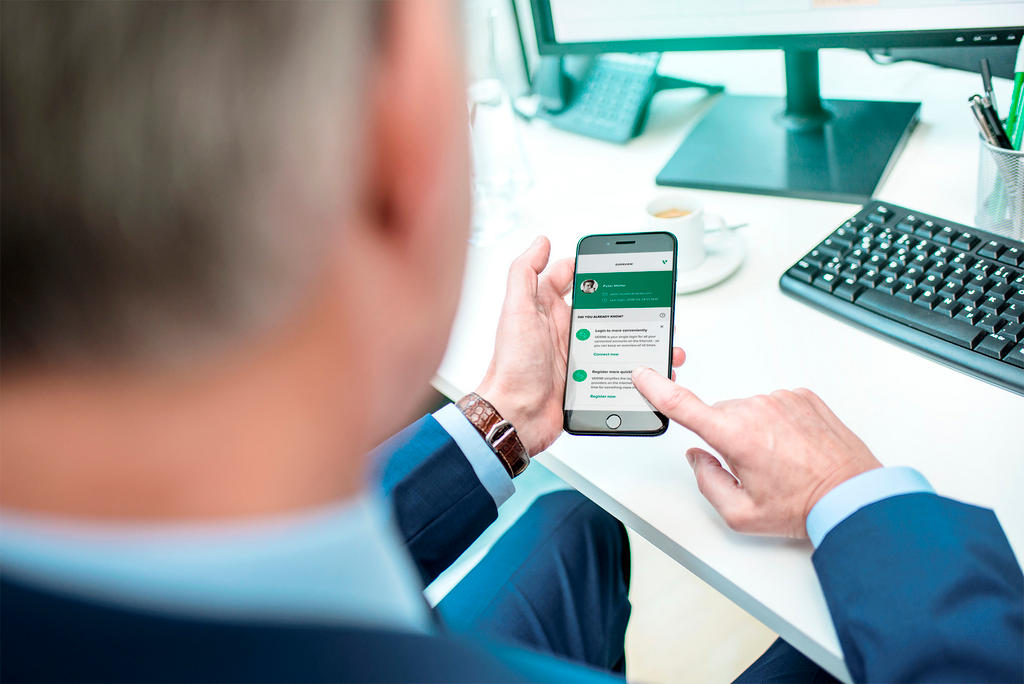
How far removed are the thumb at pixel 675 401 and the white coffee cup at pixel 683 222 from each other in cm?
18

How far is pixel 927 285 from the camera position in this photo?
28.1 inches

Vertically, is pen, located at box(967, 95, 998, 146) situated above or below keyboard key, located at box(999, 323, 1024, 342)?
above

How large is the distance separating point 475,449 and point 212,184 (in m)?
0.50

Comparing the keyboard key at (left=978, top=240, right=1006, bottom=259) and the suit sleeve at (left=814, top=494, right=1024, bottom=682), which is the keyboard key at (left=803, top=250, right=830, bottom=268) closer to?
the keyboard key at (left=978, top=240, right=1006, bottom=259)

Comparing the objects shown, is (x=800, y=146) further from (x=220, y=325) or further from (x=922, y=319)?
(x=220, y=325)

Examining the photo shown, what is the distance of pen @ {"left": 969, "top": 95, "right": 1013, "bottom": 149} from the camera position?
0.77 m

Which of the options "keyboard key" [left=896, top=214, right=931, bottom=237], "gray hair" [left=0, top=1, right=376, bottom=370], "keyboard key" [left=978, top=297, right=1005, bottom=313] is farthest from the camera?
"keyboard key" [left=896, top=214, right=931, bottom=237]

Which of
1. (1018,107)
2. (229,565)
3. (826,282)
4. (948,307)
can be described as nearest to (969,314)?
(948,307)

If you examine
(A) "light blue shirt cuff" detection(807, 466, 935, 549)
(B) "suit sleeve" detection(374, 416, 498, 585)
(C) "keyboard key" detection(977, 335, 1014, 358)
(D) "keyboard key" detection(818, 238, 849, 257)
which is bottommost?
(B) "suit sleeve" detection(374, 416, 498, 585)

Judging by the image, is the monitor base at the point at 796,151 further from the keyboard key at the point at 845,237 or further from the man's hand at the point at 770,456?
the man's hand at the point at 770,456

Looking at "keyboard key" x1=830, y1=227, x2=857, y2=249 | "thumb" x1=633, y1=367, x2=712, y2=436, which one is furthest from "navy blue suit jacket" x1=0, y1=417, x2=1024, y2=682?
"keyboard key" x1=830, y1=227, x2=857, y2=249

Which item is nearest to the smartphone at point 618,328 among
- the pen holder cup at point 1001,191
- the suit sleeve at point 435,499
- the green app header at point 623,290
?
the green app header at point 623,290

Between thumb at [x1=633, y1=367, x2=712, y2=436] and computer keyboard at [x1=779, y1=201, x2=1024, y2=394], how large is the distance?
8.4 inches

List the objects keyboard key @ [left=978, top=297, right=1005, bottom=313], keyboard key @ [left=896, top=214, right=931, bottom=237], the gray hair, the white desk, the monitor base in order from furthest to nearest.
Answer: the monitor base → keyboard key @ [left=896, top=214, right=931, bottom=237] → keyboard key @ [left=978, top=297, right=1005, bottom=313] → the white desk → the gray hair
